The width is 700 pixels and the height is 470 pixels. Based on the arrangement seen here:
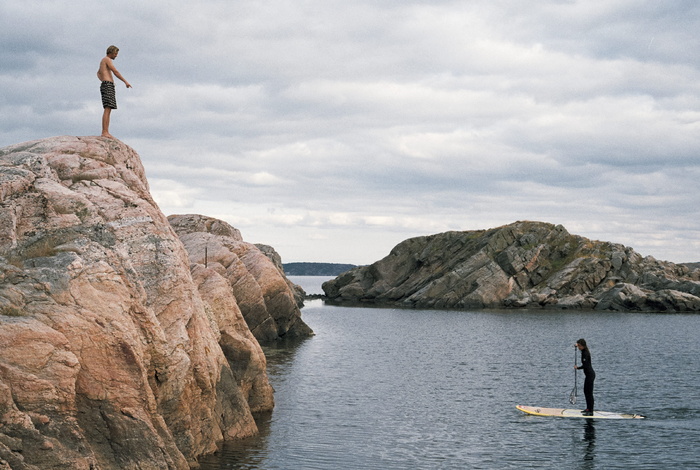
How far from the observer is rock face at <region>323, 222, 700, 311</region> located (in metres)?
132

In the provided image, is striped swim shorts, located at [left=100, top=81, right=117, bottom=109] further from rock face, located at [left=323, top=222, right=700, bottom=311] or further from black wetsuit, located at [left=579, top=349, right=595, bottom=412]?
rock face, located at [left=323, top=222, right=700, bottom=311]

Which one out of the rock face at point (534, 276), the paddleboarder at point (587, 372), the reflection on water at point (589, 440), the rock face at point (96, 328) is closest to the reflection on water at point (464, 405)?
the reflection on water at point (589, 440)

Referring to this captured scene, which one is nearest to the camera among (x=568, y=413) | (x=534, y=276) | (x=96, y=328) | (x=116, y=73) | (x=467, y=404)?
(x=96, y=328)

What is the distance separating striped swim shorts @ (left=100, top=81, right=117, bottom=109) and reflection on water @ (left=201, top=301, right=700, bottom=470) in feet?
46.1

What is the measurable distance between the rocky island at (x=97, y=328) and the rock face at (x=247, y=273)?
639 inches

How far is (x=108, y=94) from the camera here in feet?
86.1

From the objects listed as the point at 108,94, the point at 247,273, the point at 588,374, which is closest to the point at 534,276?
the point at 247,273

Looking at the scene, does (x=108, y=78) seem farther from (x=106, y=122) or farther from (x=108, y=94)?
(x=106, y=122)

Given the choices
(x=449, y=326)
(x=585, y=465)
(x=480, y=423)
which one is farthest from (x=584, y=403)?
(x=449, y=326)

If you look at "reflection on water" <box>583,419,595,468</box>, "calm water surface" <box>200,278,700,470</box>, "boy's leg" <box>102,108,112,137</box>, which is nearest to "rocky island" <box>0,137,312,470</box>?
"boy's leg" <box>102,108,112,137</box>

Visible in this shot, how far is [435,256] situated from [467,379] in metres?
120

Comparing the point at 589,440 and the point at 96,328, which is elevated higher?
the point at 96,328

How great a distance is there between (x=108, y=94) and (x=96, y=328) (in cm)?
1175

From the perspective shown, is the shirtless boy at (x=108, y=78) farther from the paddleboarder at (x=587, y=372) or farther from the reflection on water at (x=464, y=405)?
the paddleboarder at (x=587, y=372)
